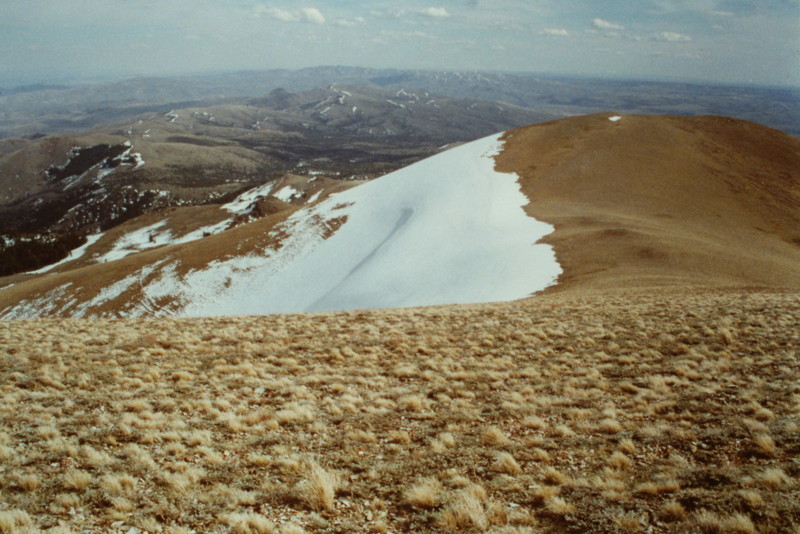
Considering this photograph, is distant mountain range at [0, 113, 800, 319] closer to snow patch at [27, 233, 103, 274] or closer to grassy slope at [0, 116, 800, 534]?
grassy slope at [0, 116, 800, 534]

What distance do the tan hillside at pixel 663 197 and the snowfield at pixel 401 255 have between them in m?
3.73

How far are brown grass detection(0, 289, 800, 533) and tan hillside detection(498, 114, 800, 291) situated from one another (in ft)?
55.9

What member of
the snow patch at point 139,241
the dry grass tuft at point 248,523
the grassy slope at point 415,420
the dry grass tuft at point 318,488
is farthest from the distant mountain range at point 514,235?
the snow patch at point 139,241

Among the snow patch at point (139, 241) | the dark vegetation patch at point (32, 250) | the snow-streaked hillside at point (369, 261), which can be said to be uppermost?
the snow-streaked hillside at point (369, 261)

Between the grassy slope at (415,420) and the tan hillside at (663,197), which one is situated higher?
the tan hillside at (663,197)

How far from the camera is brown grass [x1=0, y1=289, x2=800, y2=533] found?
627cm

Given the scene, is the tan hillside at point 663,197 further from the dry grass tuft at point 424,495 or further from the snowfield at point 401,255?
the dry grass tuft at point 424,495

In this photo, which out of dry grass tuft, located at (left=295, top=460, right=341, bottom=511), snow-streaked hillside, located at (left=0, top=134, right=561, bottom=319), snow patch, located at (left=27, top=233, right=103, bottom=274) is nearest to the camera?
dry grass tuft, located at (left=295, top=460, right=341, bottom=511)

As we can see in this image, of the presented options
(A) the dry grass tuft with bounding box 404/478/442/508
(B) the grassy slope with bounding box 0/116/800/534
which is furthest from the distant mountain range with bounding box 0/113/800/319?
(A) the dry grass tuft with bounding box 404/478/442/508

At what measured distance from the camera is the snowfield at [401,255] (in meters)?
37.8

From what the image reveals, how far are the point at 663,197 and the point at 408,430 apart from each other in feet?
183

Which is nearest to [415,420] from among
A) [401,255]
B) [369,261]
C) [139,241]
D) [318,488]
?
[318,488]

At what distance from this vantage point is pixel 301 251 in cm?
5844

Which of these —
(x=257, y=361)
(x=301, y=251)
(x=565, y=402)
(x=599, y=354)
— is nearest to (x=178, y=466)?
(x=257, y=361)
